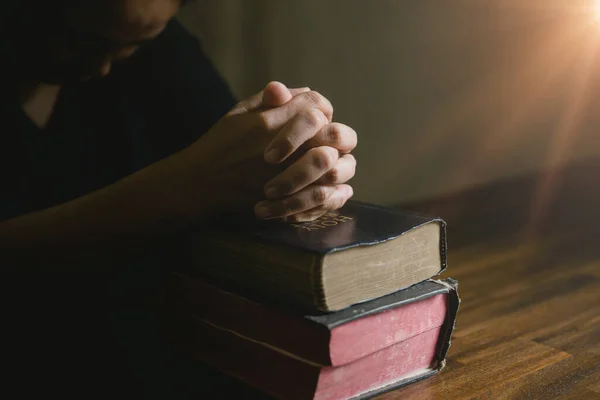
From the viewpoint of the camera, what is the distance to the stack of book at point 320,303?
1.76 ft

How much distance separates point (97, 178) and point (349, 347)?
61 centimetres

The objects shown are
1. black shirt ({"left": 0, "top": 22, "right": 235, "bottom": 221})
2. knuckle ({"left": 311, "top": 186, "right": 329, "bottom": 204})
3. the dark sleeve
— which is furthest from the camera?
the dark sleeve

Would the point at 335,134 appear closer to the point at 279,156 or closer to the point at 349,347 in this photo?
the point at 279,156

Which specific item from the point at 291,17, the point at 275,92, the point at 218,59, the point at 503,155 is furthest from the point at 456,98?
the point at 275,92

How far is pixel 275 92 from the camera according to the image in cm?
66

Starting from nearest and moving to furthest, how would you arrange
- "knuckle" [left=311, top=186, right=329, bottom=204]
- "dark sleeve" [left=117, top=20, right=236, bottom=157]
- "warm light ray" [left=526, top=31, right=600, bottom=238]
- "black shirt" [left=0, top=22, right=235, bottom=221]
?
"knuckle" [left=311, top=186, right=329, bottom=204], "black shirt" [left=0, top=22, right=235, bottom=221], "dark sleeve" [left=117, top=20, right=236, bottom=157], "warm light ray" [left=526, top=31, right=600, bottom=238]

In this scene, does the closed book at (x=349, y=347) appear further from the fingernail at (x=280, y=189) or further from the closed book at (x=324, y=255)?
the fingernail at (x=280, y=189)

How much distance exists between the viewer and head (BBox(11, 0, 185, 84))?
0.73m

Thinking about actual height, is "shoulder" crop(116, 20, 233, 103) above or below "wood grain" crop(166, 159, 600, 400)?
above

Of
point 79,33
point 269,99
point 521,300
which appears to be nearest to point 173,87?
point 79,33

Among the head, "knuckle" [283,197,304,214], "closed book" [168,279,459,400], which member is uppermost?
the head

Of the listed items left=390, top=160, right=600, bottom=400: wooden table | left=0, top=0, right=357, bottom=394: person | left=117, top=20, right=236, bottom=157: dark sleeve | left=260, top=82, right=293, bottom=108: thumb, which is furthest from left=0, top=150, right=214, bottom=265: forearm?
left=117, top=20, right=236, bottom=157: dark sleeve

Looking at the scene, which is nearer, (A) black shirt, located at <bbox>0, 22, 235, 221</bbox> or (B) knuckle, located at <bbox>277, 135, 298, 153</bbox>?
(B) knuckle, located at <bbox>277, 135, 298, 153</bbox>

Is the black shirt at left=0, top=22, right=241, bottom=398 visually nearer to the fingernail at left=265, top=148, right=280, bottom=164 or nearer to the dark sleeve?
the dark sleeve
